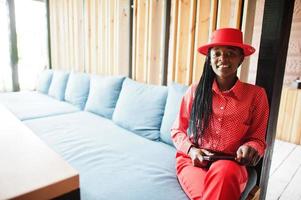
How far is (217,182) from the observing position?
95 cm

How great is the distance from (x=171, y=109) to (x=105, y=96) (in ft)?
3.02

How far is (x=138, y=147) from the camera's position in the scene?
1649 millimetres

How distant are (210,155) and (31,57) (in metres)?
4.04

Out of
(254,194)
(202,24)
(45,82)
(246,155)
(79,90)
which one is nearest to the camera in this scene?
(246,155)

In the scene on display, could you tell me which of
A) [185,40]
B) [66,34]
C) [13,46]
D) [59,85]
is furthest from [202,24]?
[13,46]

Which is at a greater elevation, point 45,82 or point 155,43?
point 155,43

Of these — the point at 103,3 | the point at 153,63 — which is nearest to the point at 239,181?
the point at 153,63

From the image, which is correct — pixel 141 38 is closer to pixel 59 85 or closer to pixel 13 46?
pixel 59 85

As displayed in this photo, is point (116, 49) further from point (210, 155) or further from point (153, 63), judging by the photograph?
point (210, 155)

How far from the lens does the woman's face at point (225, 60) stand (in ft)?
3.98

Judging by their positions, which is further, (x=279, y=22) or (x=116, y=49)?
(x=116, y=49)

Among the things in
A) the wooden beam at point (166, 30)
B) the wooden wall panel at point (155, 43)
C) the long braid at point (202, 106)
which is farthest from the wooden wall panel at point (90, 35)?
the long braid at point (202, 106)

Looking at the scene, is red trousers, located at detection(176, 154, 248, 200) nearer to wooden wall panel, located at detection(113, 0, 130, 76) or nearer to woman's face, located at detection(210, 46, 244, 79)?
woman's face, located at detection(210, 46, 244, 79)

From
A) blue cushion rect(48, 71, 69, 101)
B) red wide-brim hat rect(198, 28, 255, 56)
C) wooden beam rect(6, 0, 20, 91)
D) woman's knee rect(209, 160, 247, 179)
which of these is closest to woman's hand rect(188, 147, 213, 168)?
woman's knee rect(209, 160, 247, 179)
